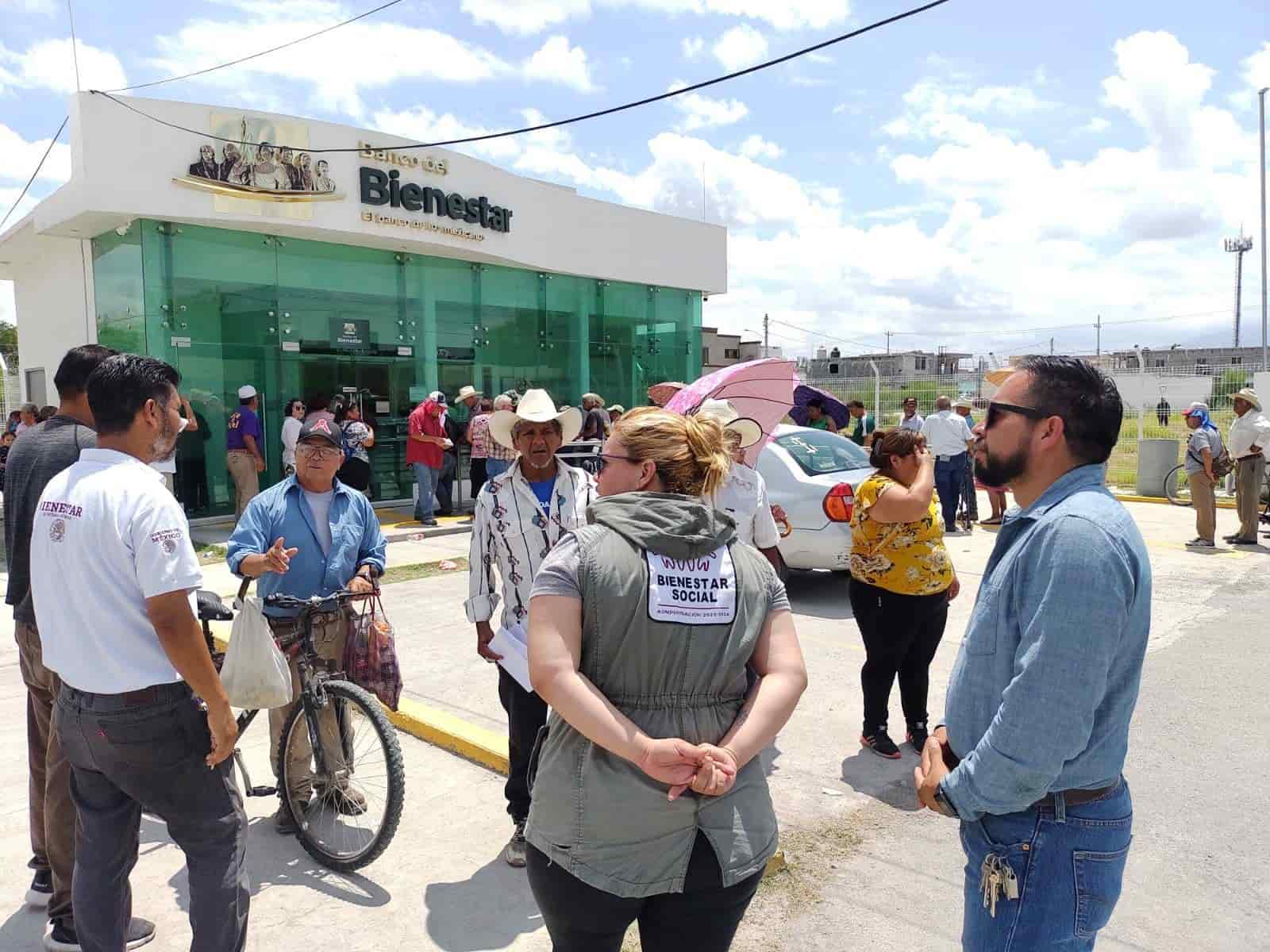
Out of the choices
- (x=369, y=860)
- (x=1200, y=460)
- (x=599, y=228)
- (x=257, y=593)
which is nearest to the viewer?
(x=369, y=860)

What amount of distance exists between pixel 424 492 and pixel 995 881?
1138 cm

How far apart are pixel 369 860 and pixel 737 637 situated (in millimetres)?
2327

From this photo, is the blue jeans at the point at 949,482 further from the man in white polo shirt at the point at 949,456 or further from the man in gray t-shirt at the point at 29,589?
the man in gray t-shirt at the point at 29,589

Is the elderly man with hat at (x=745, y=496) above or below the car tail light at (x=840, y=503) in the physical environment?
above

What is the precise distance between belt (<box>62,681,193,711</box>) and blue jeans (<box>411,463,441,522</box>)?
33.4ft

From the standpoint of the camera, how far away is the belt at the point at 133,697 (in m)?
2.53

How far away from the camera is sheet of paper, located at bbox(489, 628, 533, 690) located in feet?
10.6

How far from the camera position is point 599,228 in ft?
58.6

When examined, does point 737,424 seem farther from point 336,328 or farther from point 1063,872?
point 336,328

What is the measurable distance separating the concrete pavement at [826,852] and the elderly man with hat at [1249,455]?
558cm

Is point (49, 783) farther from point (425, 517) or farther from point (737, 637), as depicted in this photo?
point (425, 517)

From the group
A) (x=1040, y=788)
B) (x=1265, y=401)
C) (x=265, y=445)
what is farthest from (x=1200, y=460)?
(x=265, y=445)

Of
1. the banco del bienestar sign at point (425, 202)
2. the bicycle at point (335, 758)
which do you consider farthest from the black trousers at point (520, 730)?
the banco del bienestar sign at point (425, 202)

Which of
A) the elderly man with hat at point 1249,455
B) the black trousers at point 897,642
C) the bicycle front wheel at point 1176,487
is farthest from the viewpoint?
the bicycle front wheel at point 1176,487
